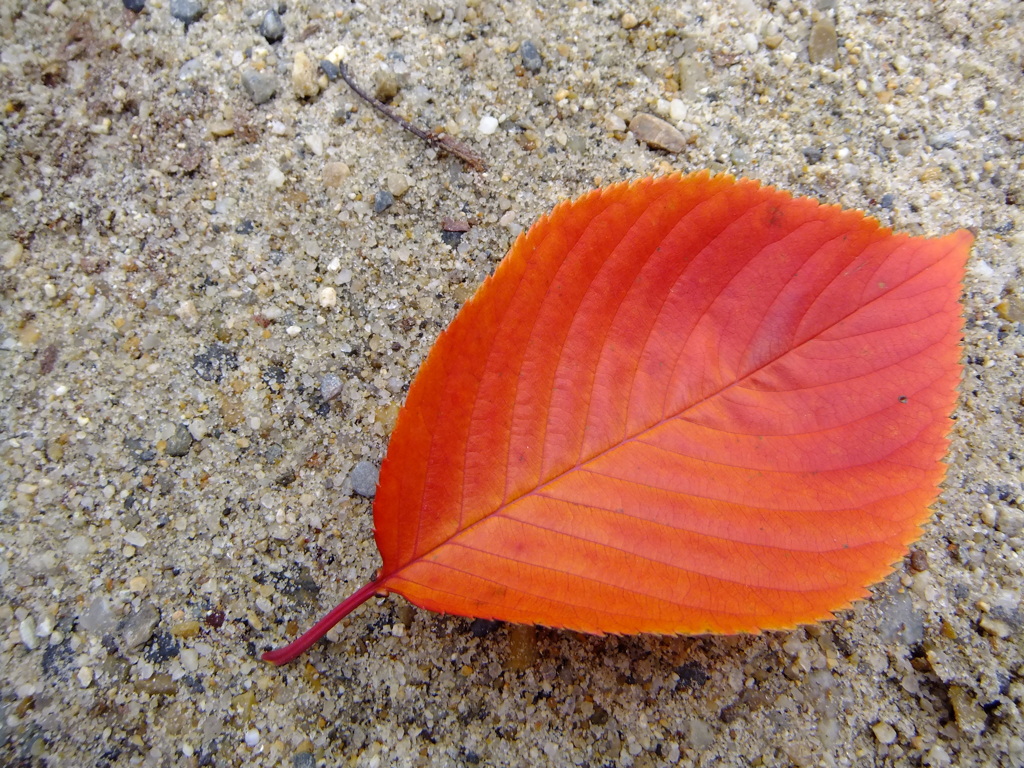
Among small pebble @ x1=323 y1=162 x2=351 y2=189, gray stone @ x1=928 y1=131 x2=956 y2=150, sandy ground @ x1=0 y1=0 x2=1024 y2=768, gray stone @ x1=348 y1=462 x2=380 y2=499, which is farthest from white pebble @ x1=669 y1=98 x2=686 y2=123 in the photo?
gray stone @ x1=348 y1=462 x2=380 y2=499

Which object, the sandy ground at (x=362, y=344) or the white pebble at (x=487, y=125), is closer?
the sandy ground at (x=362, y=344)

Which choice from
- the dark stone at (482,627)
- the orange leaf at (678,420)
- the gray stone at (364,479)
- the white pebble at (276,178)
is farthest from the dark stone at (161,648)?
the white pebble at (276,178)

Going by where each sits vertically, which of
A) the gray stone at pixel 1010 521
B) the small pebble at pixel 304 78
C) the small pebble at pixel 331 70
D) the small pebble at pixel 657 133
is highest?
the small pebble at pixel 657 133

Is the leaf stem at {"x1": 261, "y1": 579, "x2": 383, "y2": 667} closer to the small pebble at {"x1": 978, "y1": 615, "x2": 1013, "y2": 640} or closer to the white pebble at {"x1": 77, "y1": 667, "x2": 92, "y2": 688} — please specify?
the white pebble at {"x1": 77, "y1": 667, "x2": 92, "y2": 688}

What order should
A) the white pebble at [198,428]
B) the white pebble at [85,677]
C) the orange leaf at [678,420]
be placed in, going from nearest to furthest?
1. the orange leaf at [678,420]
2. the white pebble at [85,677]
3. the white pebble at [198,428]

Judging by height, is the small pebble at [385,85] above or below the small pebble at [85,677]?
above

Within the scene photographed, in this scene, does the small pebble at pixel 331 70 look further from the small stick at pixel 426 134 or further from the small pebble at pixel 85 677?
the small pebble at pixel 85 677

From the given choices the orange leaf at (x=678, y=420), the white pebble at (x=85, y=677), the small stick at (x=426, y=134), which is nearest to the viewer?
the orange leaf at (x=678, y=420)

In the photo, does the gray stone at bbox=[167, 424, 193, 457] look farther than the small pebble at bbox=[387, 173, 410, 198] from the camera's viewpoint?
No
